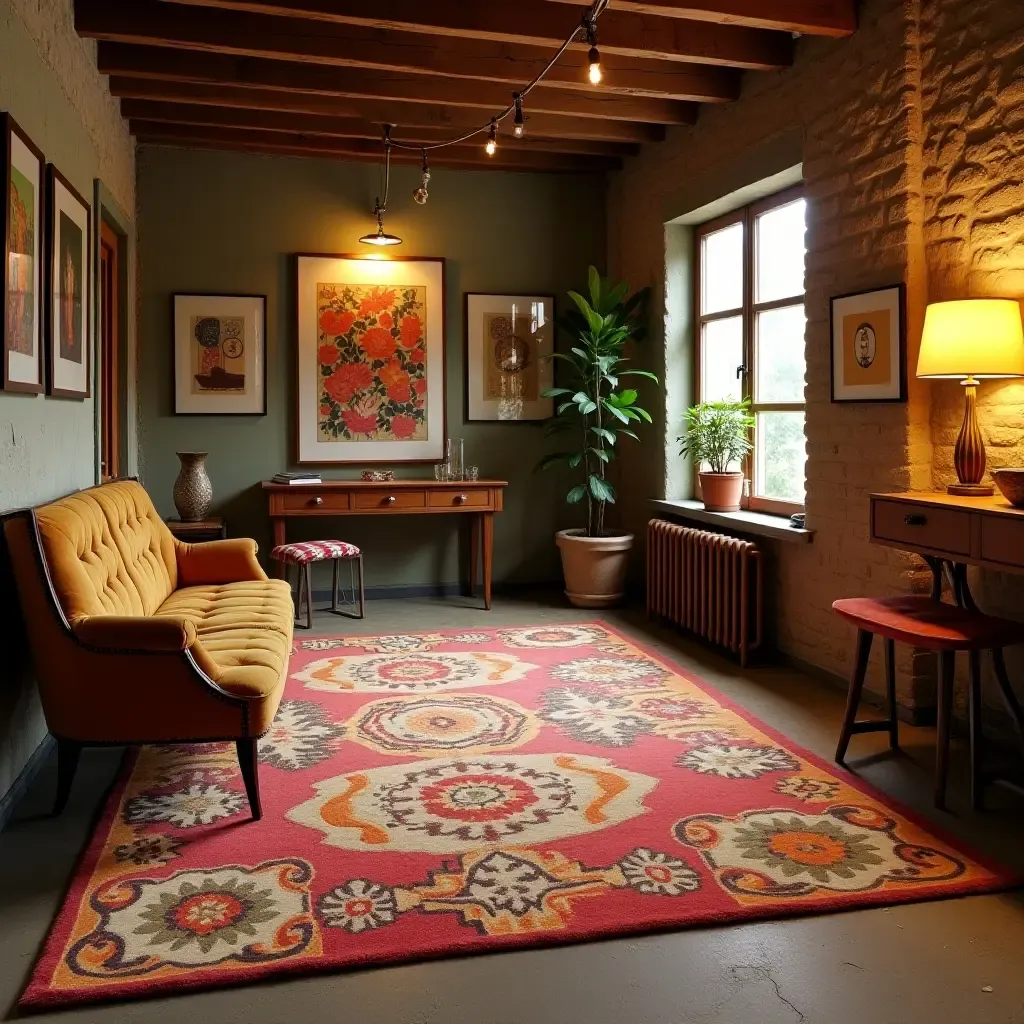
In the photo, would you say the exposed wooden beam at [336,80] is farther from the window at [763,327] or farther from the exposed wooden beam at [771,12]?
the exposed wooden beam at [771,12]

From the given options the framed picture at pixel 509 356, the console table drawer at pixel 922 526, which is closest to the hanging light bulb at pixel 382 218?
the framed picture at pixel 509 356

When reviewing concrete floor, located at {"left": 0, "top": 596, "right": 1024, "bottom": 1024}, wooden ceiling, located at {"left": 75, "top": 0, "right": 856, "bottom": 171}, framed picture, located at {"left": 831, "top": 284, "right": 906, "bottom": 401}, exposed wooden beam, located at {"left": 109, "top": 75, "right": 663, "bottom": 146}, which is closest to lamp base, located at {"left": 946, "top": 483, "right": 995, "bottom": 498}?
framed picture, located at {"left": 831, "top": 284, "right": 906, "bottom": 401}

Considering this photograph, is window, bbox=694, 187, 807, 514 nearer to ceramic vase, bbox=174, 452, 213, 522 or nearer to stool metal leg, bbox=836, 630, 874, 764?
stool metal leg, bbox=836, 630, 874, 764

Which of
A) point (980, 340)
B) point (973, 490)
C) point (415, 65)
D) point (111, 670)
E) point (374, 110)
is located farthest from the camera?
point (374, 110)

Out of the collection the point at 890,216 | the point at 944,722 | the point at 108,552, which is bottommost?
the point at 944,722

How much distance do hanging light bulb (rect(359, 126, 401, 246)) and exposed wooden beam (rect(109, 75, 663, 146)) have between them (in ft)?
0.54

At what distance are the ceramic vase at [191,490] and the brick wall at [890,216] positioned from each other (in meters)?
3.29

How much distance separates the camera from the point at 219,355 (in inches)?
255

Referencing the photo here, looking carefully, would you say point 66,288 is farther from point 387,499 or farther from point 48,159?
point 387,499

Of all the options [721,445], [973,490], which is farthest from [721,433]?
[973,490]

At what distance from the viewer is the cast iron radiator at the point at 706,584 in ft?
15.9

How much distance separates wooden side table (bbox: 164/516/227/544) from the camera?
5676 millimetres

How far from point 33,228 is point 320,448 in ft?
10.7

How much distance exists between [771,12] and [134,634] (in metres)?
3.34
